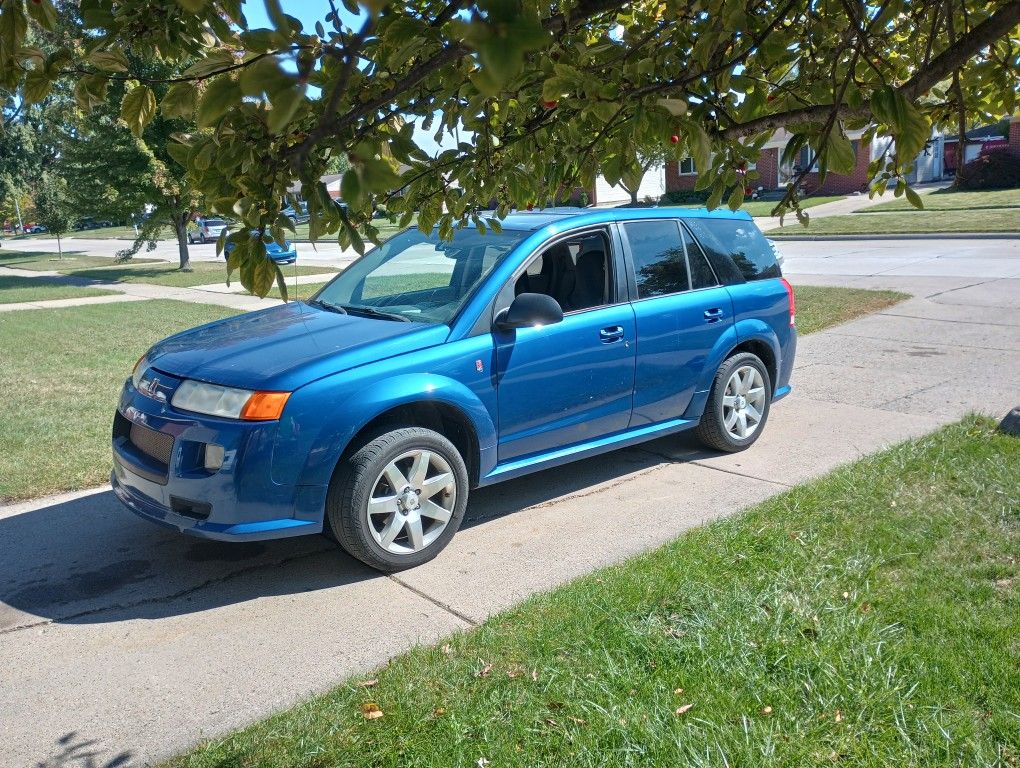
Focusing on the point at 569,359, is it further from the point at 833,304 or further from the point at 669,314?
the point at 833,304

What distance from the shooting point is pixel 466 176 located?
10.9ft

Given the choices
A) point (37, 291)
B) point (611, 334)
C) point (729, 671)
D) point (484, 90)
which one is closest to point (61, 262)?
point (37, 291)

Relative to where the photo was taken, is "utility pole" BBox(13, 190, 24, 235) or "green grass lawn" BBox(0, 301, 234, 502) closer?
"green grass lawn" BBox(0, 301, 234, 502)

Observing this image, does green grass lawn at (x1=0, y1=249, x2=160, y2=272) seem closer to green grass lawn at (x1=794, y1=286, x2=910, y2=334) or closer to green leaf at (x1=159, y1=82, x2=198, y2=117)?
green grass lawn at (x1=794, y1=286, x2=910, y2=334)

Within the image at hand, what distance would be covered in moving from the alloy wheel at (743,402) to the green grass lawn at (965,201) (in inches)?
911

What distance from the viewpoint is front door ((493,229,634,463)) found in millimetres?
5309

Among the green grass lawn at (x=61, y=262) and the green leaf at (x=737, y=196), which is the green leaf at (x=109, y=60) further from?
the green grass lawn at (x=61, y=262)

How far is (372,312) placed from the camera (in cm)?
557

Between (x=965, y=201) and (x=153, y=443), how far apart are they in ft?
103

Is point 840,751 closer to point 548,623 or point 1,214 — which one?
point 548,623

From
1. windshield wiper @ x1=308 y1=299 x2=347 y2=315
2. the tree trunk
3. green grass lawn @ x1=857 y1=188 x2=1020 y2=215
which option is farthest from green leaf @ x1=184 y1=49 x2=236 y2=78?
green grass lawn @ x1=857 y1=188 x2=1020 y2=215

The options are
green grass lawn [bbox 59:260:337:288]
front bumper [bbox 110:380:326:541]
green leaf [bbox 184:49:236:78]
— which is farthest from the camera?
green grass lawn [bbox 59:260:337:288]

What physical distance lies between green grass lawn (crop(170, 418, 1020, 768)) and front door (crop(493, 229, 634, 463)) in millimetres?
1070

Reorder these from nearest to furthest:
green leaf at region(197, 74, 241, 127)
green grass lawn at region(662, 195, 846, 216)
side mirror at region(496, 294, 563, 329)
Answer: green leaf at region(197, 74, 241, 127) → side mirror at region(496, 294, 563, 329) → green grass lawn at region(662, 195, 846, 216)
